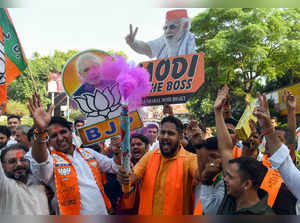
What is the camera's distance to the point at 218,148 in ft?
7.98

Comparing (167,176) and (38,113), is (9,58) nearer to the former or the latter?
(38,113)

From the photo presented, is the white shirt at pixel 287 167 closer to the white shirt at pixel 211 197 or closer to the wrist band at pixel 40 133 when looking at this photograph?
the white shirt at pixel 211 197

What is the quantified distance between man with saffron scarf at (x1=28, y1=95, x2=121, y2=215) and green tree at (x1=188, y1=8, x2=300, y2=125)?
3.72 ft

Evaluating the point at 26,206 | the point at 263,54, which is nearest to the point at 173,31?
the point at 263,54

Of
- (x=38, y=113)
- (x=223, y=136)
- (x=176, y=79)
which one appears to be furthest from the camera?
(x=176, y=79)

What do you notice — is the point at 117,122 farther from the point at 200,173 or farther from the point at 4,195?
the point at 4,195

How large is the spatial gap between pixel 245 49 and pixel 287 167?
1102 mm

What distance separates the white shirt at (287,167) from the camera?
7.46 feet

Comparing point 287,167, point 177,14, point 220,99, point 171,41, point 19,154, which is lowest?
point 287,167

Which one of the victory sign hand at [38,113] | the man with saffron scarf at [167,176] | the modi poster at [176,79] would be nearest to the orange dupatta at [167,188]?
the man with saffron scarf at [167,176]

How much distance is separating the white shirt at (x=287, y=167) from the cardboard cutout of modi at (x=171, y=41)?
3.79 ft

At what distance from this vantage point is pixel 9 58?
2826mm

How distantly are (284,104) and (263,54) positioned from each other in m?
0.51

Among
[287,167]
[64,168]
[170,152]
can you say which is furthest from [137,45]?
[287,167]
